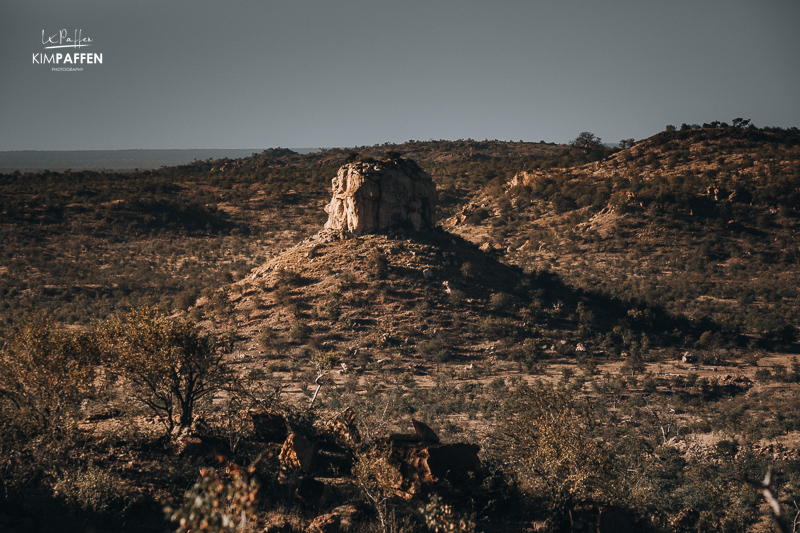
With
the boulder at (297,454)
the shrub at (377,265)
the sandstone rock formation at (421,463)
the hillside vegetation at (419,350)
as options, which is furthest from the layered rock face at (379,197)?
the sandstone rock formation at (421,463)

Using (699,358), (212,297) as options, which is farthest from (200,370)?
(699,358)

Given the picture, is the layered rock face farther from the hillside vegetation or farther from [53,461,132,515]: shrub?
[53,461,132,515]: shrub

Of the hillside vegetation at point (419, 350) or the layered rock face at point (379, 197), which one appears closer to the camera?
the hillside vegetation at point (419, 350)

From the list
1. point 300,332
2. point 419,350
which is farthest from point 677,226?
point 300,332

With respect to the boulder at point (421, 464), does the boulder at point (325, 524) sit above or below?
below

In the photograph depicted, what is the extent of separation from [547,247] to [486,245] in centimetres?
595

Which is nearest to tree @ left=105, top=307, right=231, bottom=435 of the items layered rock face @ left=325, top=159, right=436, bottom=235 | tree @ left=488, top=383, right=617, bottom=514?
tree @ left=488, top=383, right=617, bottom=514

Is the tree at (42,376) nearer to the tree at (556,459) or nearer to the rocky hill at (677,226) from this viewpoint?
the tree at (556,459)

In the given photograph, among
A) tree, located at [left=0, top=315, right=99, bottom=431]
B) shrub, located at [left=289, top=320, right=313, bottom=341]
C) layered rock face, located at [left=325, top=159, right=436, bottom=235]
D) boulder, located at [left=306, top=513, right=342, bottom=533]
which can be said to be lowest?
shrub, located at [left=289, top=320, right=313, bottom=341]

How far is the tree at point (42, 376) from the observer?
12508mm

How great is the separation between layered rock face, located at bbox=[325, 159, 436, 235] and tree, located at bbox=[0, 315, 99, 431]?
23232 mm

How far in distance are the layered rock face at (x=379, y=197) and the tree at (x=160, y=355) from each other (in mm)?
20704

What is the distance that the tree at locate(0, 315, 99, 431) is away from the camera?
41.0 ft

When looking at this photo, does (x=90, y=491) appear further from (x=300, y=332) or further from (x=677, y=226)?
(x=677, y=226)
